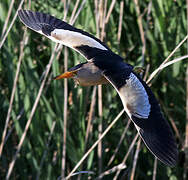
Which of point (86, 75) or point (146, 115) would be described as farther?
point (86, 75)

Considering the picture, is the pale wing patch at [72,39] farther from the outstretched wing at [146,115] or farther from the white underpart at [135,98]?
the white underpart at [135,98]

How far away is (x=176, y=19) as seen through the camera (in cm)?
296

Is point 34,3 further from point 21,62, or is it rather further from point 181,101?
point 181,101

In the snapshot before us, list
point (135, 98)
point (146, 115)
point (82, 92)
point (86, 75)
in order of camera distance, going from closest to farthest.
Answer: point (146, 115)
point (135, 98)
point (86, 75)
point (82, 92)

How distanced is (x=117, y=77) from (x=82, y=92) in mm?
480

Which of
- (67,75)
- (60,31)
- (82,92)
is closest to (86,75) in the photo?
(67,75)

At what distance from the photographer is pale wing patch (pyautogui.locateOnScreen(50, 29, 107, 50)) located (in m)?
2.65

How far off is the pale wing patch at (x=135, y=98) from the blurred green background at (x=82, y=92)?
42cm

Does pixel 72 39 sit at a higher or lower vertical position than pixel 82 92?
higher

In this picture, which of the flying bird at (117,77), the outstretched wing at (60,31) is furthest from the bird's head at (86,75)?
the outstretched wing at (60,31)

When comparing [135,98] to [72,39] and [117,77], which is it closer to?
[117,77]

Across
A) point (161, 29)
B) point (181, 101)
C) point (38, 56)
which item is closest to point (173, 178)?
point (181, 101)

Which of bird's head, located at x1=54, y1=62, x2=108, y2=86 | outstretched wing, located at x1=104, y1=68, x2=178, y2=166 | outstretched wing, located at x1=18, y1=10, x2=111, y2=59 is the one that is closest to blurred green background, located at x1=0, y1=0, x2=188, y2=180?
outstretched wing, located at x1=18, y1=10, x2=111, y2=59

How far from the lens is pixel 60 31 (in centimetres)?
279
